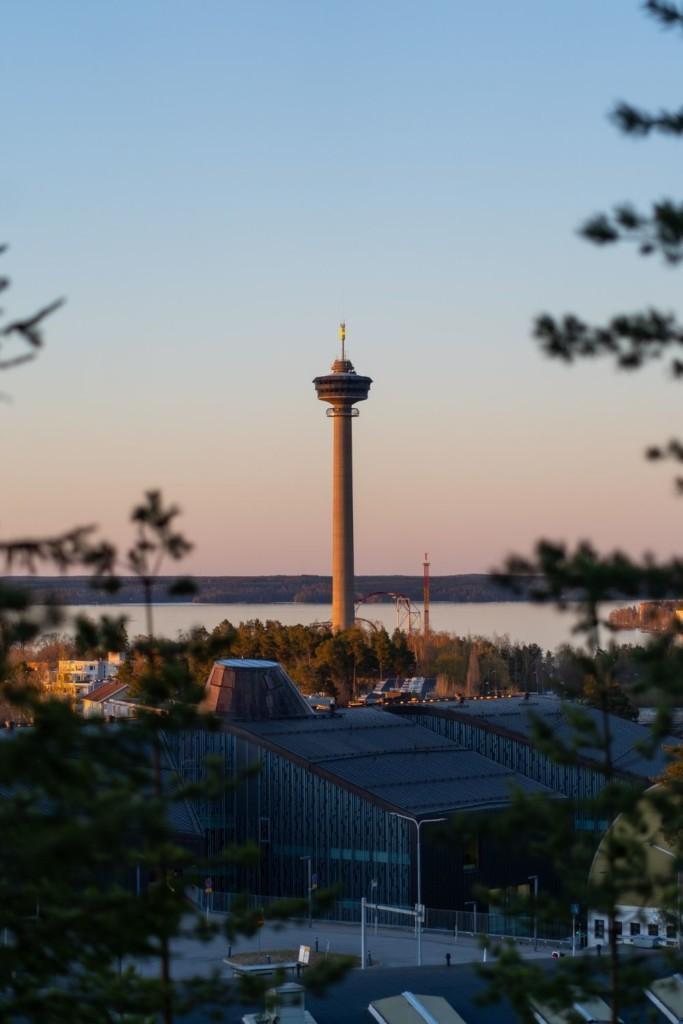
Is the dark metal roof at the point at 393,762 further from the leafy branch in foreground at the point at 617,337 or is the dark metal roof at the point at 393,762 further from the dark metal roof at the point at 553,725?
the leafy branch in foreground at the point at 617,337

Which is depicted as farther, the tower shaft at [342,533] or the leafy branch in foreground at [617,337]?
the tower shaft at [342,533]

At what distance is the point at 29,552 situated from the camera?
496 inches

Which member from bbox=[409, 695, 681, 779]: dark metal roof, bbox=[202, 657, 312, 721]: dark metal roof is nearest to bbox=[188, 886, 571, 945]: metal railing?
bbox=[409, 695, 681, 779]: dark metal roof

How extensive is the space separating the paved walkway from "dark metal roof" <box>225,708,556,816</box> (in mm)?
4982

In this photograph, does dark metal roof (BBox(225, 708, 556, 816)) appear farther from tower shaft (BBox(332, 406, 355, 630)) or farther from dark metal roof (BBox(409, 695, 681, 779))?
tower shaft (BBox(332, 406, 355, 630))

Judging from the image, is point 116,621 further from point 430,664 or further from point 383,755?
point 430,664

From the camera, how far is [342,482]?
154 m

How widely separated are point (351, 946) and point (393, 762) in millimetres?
12720

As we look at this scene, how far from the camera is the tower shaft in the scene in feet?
499

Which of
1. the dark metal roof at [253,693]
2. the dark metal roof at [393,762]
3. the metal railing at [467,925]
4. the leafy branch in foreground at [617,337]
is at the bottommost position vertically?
the metal railing at [467,925]

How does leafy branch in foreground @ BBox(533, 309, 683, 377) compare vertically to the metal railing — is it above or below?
above

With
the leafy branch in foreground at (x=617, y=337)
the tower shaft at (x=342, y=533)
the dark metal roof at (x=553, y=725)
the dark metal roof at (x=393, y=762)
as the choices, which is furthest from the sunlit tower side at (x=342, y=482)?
the leafy branch in foreground at (x=617, y=337)

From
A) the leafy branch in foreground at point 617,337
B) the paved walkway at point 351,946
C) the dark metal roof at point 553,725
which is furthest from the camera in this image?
the dark metal roof at point 553,725

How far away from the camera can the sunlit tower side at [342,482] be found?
15212 cm
